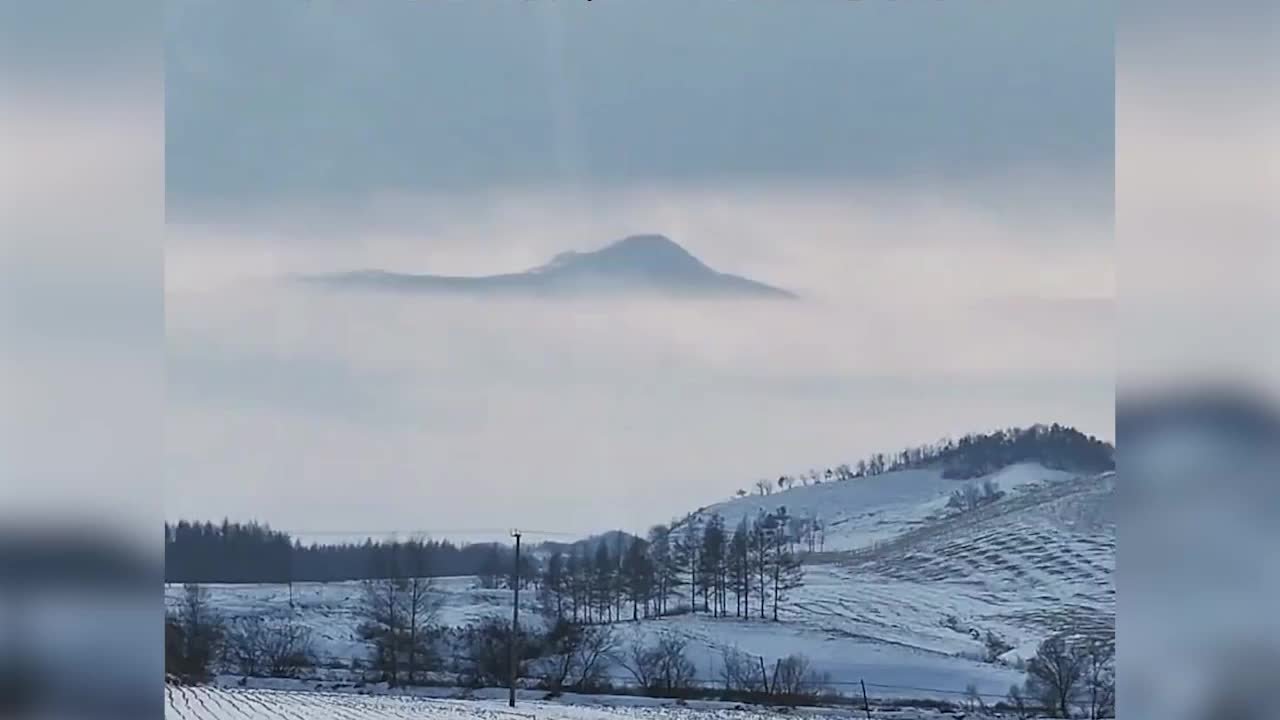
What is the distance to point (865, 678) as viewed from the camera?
13.9ft

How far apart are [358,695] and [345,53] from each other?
1907 mm

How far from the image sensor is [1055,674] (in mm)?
4094

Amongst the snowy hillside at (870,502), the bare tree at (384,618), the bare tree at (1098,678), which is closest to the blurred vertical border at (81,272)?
the bare tree at (384,618)

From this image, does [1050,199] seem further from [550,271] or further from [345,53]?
[345,53]


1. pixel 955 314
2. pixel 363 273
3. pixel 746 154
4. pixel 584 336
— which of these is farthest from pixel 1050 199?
pixel 363 273

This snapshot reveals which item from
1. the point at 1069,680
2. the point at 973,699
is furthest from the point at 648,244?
the point at 1069,680

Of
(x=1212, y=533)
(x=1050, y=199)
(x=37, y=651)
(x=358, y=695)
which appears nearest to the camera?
(x=1212, y=533)

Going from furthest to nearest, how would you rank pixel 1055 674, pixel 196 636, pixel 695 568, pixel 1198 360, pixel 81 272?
pixel 196 636, pixel 695 568, pixel 1055 674, pixel 81 272, pixel 1198 360

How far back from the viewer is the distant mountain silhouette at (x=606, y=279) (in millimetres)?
4137

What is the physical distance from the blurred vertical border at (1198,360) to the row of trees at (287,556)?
2081 mm

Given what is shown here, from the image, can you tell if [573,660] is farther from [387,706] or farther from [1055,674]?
[1055,674]

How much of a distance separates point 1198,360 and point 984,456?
4.93 ft

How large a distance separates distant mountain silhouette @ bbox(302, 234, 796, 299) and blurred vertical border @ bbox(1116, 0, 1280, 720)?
5.25ft

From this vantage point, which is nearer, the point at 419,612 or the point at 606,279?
the point at 606,279
